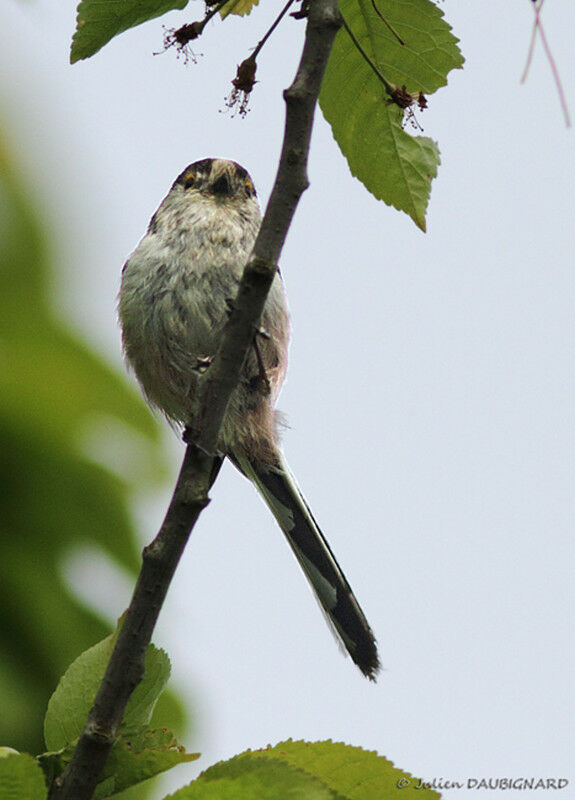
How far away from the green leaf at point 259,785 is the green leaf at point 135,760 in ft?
0.62

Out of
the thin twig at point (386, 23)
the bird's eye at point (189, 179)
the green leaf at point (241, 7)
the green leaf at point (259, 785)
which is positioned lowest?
the green leaf at point (259, 785)

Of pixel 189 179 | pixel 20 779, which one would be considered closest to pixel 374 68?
pixel 20 779

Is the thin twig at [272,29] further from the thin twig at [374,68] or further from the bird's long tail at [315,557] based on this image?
the bird's long tail at [315,557]

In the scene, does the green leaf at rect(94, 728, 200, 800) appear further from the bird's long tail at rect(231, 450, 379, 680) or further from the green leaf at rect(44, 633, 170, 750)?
the bird's long tail at rect(231, 450, 379, 680)

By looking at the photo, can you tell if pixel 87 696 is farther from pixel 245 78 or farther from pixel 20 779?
pixel 245 78

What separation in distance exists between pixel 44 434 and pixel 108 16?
3.59m

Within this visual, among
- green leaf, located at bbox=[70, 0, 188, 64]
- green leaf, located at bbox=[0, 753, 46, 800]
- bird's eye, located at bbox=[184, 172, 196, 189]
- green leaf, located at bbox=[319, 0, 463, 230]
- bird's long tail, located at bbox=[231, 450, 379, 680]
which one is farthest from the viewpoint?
bird's eye, located at bbox=[184, 172, 196, 189]

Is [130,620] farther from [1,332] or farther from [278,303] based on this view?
[1,332]

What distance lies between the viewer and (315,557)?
3.40 m

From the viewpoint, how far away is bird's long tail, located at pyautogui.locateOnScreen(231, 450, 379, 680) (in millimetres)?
2809

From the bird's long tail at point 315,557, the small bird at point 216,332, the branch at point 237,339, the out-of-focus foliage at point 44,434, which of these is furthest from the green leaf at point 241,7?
the out-of-focus foliage at point 44,434

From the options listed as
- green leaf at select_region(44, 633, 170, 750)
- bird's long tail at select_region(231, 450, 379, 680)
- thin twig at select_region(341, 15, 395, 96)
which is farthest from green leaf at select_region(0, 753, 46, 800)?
bird's long tail at select_region(231, 450, 379, 680)

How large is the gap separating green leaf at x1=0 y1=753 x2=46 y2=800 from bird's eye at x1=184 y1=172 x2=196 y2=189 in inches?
113

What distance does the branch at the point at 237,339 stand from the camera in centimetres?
133
